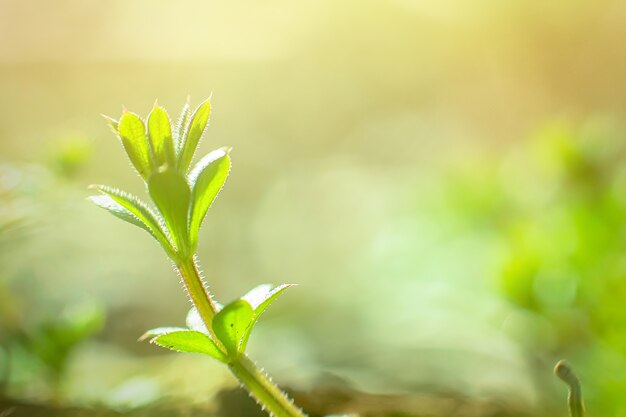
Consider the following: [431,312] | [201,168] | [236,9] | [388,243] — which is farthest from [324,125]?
[201,168]

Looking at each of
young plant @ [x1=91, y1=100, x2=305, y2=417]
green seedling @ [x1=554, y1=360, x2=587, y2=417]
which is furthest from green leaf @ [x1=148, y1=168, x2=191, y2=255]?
green seedling @ [x1=554, y1=360, x2=587, y2=417]

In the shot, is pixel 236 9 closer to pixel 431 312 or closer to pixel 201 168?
pixel 431 312

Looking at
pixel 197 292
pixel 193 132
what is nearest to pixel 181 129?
pixel 193 132

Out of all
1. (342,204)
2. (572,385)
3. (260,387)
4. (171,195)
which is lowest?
(572,385)

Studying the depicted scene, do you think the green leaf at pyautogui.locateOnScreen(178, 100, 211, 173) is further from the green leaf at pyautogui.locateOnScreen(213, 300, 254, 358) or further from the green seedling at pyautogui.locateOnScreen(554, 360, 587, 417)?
the green seedling at pyautogui.locateOnScreen(554, 360, 587, 417)

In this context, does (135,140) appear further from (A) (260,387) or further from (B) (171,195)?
(A) (260,387)

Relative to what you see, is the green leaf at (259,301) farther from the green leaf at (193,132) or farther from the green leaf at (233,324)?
the green leaf at (193,132)
